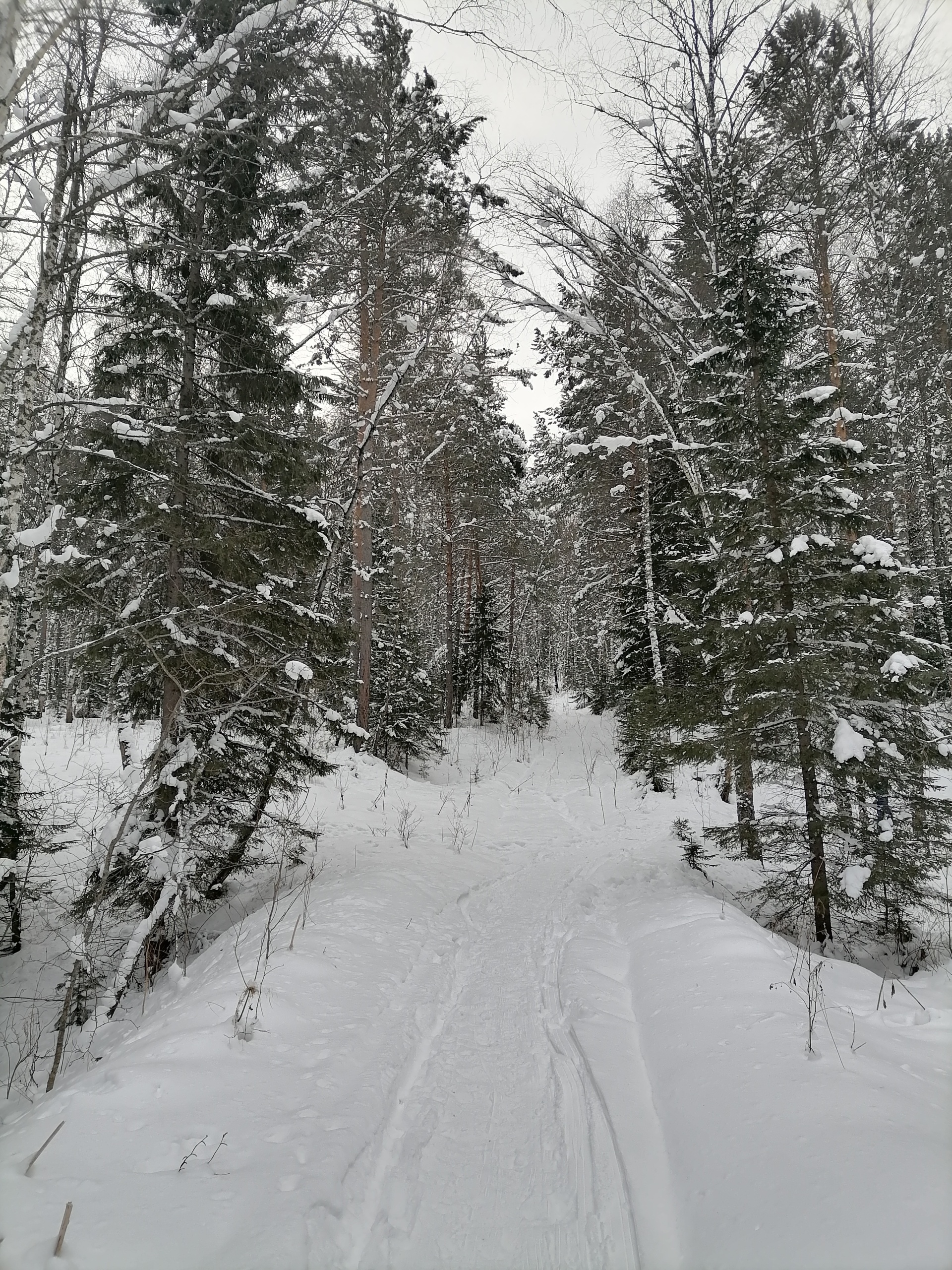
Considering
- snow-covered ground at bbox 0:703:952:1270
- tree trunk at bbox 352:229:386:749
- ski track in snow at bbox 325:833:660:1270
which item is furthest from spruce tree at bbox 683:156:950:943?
tree trunk at bbox 352:229:386:749

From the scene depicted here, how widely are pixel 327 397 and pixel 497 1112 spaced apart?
11.4 meters

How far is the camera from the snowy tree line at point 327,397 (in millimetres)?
4809

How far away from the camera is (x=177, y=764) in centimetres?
522

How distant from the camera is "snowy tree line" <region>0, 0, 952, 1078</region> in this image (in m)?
4.81

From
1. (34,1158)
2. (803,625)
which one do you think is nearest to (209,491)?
(34,1158)

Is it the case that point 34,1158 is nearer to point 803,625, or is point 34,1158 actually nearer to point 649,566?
point 803,625

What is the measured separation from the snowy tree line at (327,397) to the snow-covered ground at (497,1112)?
1.12 meters

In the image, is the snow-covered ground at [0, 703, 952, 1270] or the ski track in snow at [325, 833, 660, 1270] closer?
the snow-covered ground at [0, 703, 952, 1270]

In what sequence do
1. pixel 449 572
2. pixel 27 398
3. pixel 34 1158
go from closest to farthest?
pixel 34 1158 < pixel 27 398 < pixel 449 572

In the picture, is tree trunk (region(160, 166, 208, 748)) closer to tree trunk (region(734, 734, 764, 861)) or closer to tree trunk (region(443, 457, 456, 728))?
tree trunk (region(734, 734, 764, 861))

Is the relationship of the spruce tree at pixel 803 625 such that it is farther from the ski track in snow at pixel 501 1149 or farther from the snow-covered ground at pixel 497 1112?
the ski track in snow at pixel 501 1149

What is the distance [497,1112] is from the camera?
3133 mm

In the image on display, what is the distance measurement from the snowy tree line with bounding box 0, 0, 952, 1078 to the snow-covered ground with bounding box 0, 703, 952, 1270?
1.12m

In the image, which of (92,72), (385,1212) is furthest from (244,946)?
(92,72)
